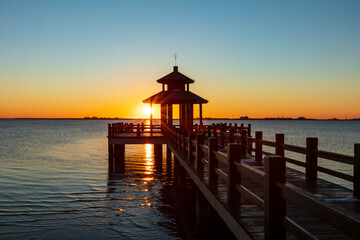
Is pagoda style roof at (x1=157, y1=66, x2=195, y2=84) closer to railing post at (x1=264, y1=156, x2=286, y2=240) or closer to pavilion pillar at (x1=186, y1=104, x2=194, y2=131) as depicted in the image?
pavilion pillar at (x1=186, y1=104, x2=194, y2=131)

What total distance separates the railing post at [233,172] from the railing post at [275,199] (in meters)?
1.61

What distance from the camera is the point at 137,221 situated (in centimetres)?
1195

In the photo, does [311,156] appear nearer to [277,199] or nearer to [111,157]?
[277,199]

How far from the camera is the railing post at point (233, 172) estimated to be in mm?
5316

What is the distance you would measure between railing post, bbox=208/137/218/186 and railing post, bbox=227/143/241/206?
157 cm

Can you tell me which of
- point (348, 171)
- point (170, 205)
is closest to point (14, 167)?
point (170, 205)

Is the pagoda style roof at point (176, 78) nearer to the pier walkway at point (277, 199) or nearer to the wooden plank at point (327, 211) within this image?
the pier walkway at point (277, 199)

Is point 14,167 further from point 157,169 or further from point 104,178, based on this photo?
point 157,169

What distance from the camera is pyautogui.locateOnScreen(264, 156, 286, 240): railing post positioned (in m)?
3.56

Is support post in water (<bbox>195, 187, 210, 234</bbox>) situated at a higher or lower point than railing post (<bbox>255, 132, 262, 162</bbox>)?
lower

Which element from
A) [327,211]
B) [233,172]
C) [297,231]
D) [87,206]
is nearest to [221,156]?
[233,172]

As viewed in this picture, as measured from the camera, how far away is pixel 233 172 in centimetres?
537

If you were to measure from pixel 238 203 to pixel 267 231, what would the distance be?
181cm

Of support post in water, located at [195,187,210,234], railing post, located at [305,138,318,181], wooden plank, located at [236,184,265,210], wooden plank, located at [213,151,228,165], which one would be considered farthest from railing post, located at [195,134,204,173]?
wooden plank, located at [236,184,265,210]
